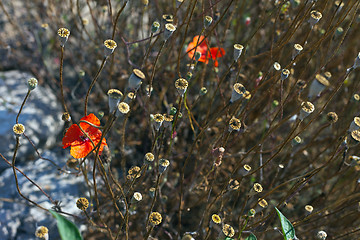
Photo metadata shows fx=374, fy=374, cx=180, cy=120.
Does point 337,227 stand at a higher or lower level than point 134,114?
lower

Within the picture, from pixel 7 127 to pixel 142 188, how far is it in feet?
2.39

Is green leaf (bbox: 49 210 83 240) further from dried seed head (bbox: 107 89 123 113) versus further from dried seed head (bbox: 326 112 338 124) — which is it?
dried seed head (bbox: 326 112 338 124)

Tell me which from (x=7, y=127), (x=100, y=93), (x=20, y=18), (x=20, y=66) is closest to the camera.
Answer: (x=7, y=127)

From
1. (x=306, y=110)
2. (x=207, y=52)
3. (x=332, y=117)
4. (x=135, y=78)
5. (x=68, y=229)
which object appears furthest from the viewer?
(x=207, y=52)

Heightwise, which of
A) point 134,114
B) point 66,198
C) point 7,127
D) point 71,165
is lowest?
point 66,198

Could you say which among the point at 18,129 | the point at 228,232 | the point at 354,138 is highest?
the point at 354,138

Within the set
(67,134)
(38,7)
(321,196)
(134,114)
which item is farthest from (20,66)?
(321,196)

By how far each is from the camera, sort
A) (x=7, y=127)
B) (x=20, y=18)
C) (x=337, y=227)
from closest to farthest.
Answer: (x=337, y=227)
(x=7, y=127)
(x=20, y=18)

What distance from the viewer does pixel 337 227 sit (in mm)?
1500

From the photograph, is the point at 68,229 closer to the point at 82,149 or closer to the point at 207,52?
the point at 82,149

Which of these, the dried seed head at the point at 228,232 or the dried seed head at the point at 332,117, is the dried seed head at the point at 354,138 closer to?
the dried seed head at the point at 332,117

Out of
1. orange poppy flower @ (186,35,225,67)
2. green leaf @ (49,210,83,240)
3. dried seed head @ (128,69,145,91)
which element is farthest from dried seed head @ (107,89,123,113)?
orange poppy flower @ (186,35,225,67)

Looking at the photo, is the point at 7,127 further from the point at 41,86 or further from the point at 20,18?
the point at 20,18

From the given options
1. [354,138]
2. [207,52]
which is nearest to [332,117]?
[354,138]
